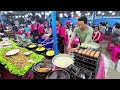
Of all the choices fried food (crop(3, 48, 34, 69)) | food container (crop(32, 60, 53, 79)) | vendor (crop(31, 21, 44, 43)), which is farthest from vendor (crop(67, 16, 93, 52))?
vendor (crop(31, 21, 44, 43))

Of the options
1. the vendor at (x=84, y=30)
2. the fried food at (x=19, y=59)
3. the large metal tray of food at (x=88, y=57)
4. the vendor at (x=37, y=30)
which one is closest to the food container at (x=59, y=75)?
the large metal tray of food at (x=88, y=57)

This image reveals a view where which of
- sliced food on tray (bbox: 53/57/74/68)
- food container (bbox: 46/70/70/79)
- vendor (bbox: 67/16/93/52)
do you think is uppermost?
vendor (bbox: 67/16/93/52)

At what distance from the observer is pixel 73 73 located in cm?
172

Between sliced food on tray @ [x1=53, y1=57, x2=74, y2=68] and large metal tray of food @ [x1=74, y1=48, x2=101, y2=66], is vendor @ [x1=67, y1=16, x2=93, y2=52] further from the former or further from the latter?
large metal tray of food @ [x1=74, y1=48, x2=101, y2=66]

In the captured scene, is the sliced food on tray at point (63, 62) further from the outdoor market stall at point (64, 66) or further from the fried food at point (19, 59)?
the fried food at point (19, 59)

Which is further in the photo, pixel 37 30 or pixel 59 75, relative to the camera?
pixel 37 30

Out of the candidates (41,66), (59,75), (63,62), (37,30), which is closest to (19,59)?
(41,66)

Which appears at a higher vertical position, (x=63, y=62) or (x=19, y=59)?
(x=63, y=62)

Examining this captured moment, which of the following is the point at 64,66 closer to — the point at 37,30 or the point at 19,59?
the point at 19,59

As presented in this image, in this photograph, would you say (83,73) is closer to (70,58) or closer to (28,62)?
(70,58)

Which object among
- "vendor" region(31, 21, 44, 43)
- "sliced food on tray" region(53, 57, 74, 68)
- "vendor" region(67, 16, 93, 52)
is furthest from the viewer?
"vendor" region(31, 21, 44, 43)

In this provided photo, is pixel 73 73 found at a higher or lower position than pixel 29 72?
higher
